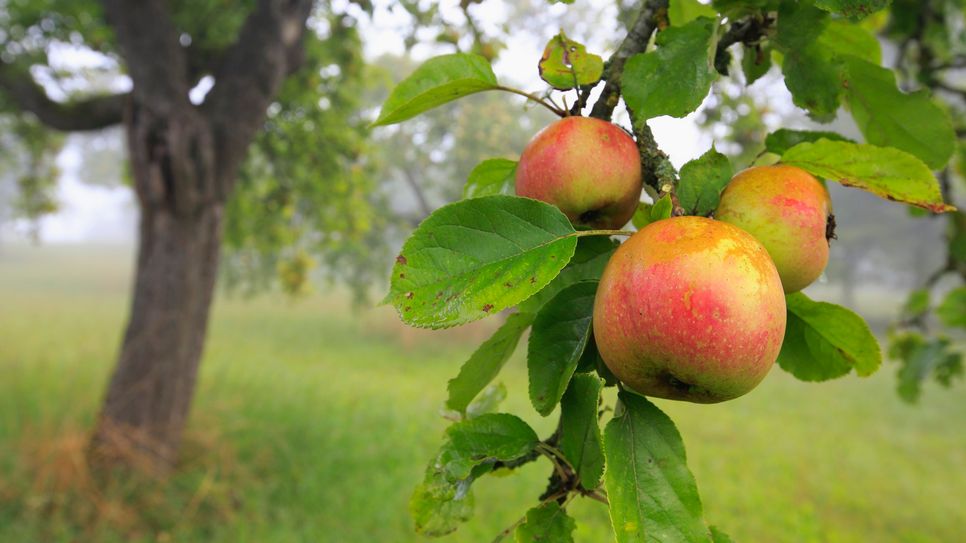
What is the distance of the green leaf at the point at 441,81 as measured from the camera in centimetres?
79

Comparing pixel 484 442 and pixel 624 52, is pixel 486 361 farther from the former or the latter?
pixel 624 52

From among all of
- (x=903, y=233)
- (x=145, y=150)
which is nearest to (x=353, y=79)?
(x=145, y=150)

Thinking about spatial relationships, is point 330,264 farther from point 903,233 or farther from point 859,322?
point 903,233

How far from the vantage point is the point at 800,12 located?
756mm

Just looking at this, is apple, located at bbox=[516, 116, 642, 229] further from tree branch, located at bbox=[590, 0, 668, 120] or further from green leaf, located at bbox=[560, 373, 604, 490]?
green leaf, located at bbox=[560, 373, 604, 490]

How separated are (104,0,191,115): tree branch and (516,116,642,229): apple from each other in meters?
3.87

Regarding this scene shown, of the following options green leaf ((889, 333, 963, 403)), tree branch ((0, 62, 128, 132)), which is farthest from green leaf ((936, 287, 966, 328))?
tree branch ((0, 62, 128, 132))

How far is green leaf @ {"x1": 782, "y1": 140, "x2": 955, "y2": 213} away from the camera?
675 millimetres

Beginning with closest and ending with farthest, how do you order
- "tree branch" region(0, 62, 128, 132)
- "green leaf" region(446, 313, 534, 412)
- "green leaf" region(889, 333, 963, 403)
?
"green leaf" region(446, 313, 534, 412), "green leaf" region(889, 333, 963, 403), "tree branch" region(0, 62, 128, 132)

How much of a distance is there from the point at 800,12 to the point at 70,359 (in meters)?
9.58

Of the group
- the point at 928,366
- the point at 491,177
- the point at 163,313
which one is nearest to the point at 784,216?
the point at 491,177

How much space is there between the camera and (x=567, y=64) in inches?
28.7

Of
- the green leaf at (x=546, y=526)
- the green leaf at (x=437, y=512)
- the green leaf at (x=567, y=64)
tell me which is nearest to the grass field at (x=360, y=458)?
the green leaf at (x=437, y=512)

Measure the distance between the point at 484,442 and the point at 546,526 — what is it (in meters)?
0.12
